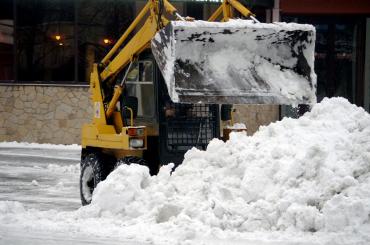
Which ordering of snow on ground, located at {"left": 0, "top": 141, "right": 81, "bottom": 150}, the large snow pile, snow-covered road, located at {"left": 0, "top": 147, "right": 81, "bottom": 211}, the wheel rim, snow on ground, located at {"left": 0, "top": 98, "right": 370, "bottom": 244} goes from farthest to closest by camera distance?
snow on ground, located at {"left": 0, "top": 141, "right": 81, "bottom": 150}
snow-covered road, located at {"left": 0, "top": 147, "right": 81, "bottom": 211}
the wheel rim
the large snow pile
snow on ground, located at {"left": 0, "top": 98, "right": 370, "bottom": 244}

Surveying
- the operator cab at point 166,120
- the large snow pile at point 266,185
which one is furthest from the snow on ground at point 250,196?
the operator cab at point 166,120

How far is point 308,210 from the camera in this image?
6.43m

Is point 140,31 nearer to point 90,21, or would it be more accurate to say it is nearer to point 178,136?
point 178,136

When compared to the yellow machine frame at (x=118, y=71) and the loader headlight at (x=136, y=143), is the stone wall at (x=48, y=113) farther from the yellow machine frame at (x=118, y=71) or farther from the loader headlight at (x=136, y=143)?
the loader headlight at (x=136, y=143)

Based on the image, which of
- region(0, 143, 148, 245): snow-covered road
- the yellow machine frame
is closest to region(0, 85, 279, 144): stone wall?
region(0, 143, 148, 245): snow-covered road

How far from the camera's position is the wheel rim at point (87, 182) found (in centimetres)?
952

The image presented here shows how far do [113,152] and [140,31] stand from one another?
1.90 metres

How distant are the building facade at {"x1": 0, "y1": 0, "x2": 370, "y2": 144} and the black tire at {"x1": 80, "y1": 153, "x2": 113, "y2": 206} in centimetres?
770

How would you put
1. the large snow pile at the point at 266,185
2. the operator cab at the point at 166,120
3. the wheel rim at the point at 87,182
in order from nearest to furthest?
the large snow pile at the point at 266,185
the operator cab at the point at 166,120
the wheel rim at the point at 87,182

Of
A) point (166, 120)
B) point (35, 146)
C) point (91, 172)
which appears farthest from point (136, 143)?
point (35, 146)

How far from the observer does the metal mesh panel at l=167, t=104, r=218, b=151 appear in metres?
8.99

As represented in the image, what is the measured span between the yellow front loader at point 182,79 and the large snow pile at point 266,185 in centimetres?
71

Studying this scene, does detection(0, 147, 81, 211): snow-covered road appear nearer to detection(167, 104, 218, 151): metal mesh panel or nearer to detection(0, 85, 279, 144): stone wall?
detection(0, 85, 279, 144): stone wall

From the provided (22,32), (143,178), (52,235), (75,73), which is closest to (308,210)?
(143,178)
